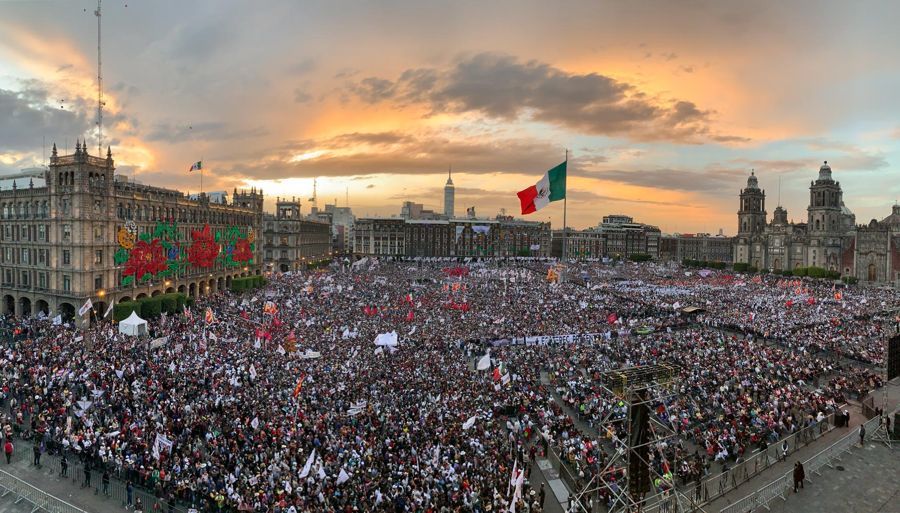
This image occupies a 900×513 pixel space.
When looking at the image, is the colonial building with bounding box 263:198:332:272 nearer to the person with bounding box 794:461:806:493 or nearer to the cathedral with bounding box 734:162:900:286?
the person with bounding box 794:461:806:493

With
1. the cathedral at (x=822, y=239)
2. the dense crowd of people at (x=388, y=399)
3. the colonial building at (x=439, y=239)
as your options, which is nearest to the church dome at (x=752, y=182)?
the cathedral at (x=822, y=239)

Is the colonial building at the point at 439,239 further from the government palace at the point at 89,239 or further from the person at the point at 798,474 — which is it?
the person at the point at 798,474

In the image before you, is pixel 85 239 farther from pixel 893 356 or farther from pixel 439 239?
pixel 439 239

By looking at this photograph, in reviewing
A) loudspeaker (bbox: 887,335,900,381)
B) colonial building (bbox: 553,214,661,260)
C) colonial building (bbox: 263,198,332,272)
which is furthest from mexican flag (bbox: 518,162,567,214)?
colonial building (bbox: 553,214,661,260)

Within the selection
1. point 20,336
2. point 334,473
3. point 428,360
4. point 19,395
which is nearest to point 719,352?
point 428,360

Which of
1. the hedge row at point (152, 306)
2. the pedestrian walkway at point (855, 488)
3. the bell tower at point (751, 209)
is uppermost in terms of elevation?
the bell tower at point (751, 209)
